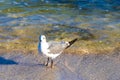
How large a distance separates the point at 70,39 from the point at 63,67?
5.32 ft

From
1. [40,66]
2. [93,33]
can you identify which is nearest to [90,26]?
[93,33]

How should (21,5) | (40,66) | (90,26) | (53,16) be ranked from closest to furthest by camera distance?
1. (40,66)
2. (90,26)
3. (53,16)
4. (21,5)

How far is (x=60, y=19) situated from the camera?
32.8 ft

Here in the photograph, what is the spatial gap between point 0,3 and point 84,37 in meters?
3.69

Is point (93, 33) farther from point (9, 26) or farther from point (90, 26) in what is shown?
point (9, 26)

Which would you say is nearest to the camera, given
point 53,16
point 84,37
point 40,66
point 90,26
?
point 40,66

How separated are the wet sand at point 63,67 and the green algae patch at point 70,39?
266 millimetres

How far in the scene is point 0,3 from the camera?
11.3 m

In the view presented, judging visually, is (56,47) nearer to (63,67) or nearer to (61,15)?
(63,67)

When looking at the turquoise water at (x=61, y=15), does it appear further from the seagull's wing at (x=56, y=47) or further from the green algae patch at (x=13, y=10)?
the seagull's wing at (x=56, y=47)

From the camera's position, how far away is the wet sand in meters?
6.73

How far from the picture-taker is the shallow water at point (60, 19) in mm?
8812

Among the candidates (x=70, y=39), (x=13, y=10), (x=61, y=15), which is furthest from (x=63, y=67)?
(x=13, y=10)

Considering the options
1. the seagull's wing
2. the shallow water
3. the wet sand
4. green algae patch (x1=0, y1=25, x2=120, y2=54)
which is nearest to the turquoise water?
the shallow water
